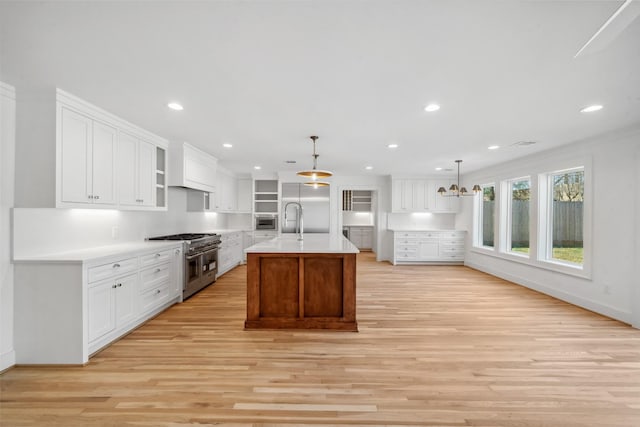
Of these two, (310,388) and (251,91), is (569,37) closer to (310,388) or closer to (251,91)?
(251,91)

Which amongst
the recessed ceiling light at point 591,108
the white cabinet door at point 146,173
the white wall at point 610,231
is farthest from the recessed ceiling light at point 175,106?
the white wall at point 610,231

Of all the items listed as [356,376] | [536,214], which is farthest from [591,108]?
[356,376]

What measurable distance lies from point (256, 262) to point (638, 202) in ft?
15.4

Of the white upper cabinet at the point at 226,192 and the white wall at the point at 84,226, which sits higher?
the white upper cabinet at the point at 226,192

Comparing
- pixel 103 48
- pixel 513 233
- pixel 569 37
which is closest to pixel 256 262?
pixel 103 48

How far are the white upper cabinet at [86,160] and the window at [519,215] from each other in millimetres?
6702

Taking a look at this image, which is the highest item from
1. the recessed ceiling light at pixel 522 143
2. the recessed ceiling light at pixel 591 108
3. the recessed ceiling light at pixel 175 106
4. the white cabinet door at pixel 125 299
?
the recessed ceiling light at pixel 591 108

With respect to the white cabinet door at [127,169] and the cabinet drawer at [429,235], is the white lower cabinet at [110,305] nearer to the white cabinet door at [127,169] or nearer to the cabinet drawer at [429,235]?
the white cabinet door at [127,169]

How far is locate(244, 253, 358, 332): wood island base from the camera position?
10.8ft

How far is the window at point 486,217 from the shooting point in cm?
641

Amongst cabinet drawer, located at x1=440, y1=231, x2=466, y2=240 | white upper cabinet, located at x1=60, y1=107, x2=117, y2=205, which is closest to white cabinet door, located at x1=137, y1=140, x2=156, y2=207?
white upper cabinet, located at x1=60, y1=107, x2=117, y2=205

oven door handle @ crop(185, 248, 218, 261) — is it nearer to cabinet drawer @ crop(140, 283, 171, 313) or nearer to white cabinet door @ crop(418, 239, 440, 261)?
cabinet drawer @ crop(140, 283, 171, 313)

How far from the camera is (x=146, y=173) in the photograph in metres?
3.78

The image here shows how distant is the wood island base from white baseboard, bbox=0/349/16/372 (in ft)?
6.65
